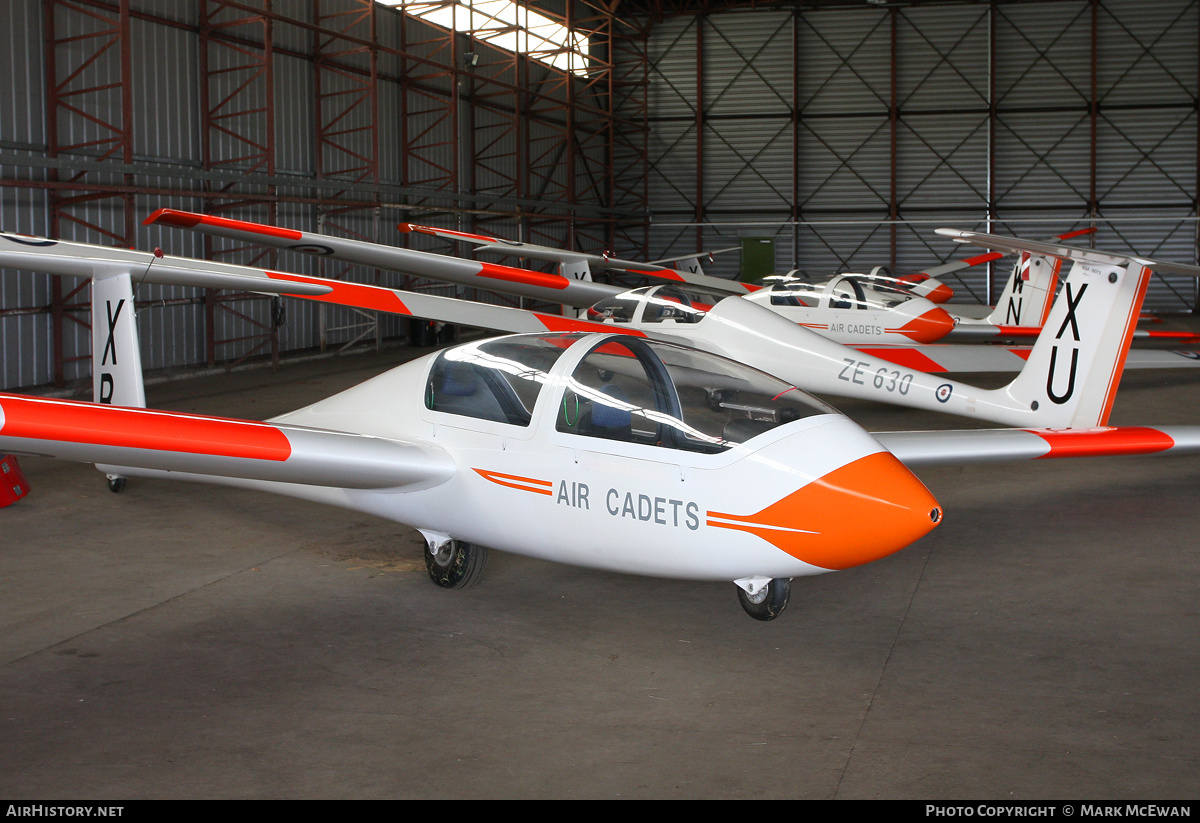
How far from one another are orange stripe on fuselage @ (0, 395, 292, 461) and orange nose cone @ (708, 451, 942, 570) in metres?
2.48

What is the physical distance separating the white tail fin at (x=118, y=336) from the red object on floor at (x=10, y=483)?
149 centimetres

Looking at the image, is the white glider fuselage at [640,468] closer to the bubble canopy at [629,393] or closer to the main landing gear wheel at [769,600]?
the bubble canopy at [629,393]

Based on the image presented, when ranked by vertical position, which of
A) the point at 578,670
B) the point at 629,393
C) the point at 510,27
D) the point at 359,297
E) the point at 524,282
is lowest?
the point at 578,670

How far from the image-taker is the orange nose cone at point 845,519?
4.76m

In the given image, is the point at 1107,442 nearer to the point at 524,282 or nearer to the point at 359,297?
the point at 359,297

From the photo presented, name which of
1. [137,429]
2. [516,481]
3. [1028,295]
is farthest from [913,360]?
[137,429]

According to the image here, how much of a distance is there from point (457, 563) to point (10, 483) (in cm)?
464

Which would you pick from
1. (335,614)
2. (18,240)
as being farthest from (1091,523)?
(18,240)

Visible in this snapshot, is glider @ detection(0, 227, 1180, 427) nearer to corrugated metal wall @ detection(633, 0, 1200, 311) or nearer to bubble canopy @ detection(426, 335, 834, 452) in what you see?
bubble canopy @ detection(426, 335, 834, 452)

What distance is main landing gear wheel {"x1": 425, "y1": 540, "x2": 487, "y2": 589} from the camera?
20.4 feet

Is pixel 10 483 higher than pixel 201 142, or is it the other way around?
pixel 201 142

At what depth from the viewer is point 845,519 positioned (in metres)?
4.76

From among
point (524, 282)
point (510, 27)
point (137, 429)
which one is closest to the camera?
point (137, 429)

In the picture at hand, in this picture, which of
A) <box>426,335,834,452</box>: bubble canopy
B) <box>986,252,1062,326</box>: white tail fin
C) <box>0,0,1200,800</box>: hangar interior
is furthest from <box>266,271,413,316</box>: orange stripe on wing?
<box>986,252,1062,326</box>: white tail fin
